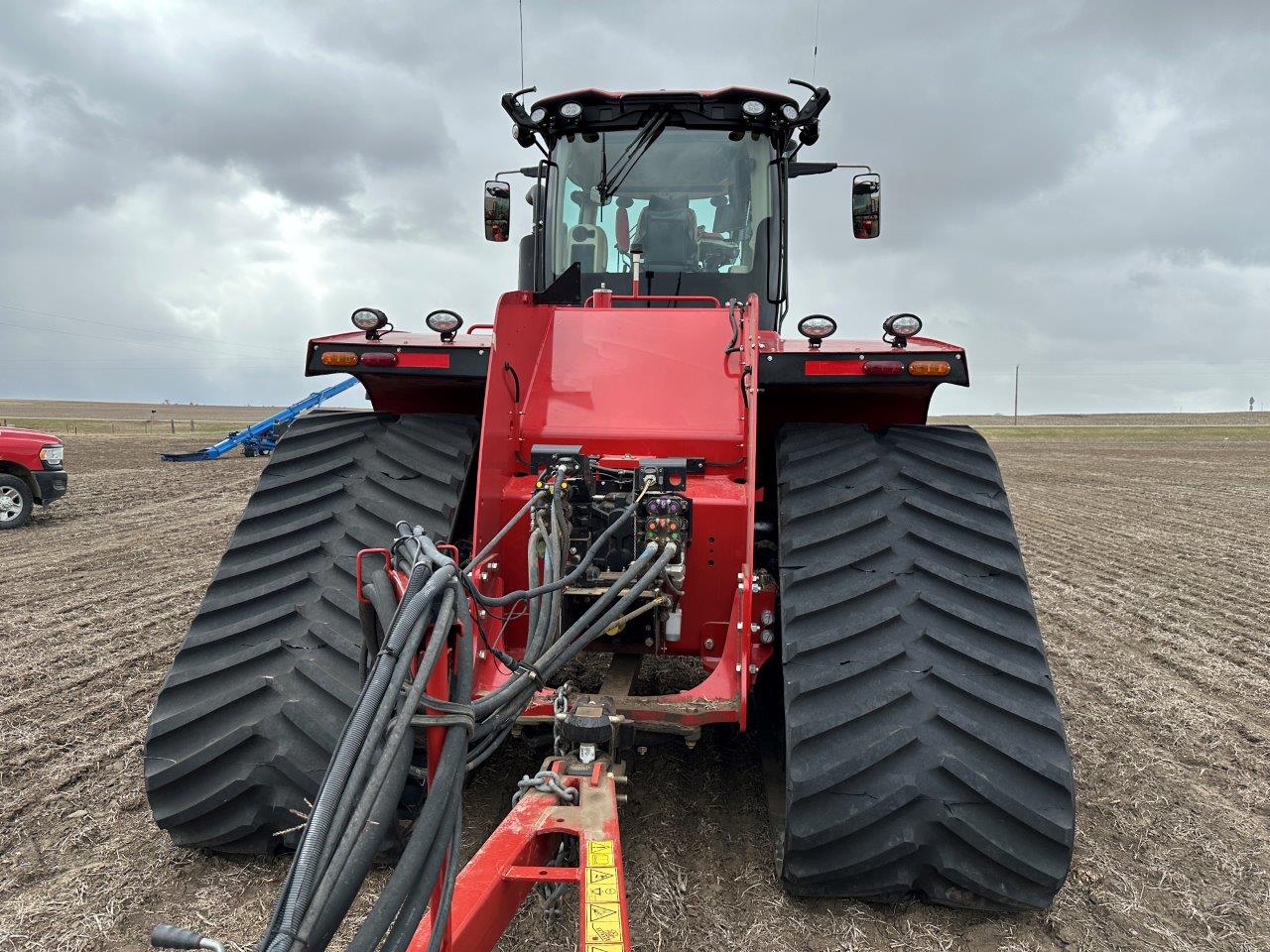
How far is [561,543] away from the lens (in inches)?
105

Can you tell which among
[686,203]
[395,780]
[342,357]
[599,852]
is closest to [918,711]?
[599,852]

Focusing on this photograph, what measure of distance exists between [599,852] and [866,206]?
12.9 ft

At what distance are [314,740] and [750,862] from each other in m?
1.45

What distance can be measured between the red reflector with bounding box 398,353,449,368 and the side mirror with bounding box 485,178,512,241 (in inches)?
83.3

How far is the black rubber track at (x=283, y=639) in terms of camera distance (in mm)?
2592

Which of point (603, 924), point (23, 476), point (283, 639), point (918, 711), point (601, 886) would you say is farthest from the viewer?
point (23, 476)

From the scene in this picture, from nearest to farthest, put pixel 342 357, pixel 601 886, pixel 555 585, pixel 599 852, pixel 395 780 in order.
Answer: pixel 395 780
pixel 601 886
pixel 599 852
pixel 555 585
pixel 342 357

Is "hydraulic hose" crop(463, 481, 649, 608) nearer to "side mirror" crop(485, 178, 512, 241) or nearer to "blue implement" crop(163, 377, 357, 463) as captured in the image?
"side mirror" crop(485, 178, 512, 241)

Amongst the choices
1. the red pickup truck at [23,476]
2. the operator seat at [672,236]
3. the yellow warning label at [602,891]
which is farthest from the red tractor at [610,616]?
the red pickup truck at [23,476]

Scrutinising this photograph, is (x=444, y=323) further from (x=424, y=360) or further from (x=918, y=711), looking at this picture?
(x=918, y=711)

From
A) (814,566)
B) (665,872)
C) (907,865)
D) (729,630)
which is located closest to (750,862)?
(665,872)

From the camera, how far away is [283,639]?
2770 millimetres

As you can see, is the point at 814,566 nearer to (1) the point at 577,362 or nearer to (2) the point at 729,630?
(2) the point at 729,630

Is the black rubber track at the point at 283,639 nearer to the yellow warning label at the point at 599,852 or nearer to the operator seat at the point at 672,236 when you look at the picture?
the yellow warning label at the point at 599,852
